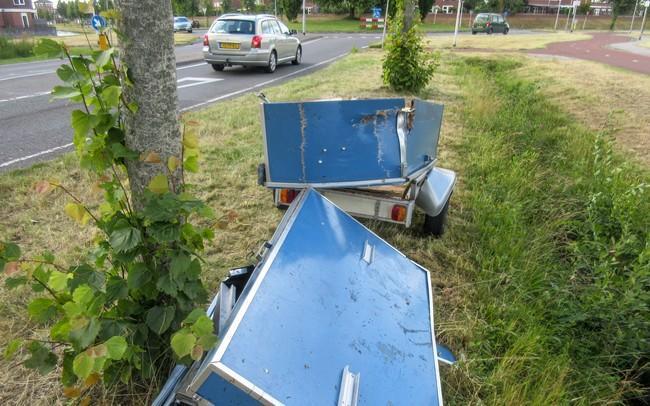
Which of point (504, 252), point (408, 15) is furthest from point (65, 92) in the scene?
point (408, 15)

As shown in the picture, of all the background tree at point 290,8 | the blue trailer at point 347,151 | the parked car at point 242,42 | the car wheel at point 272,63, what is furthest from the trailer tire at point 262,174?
the background tree at point 290,8

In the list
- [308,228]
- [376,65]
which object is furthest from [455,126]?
[376,65]

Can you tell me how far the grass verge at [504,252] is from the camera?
7.80ft

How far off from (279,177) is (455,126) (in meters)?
5.04

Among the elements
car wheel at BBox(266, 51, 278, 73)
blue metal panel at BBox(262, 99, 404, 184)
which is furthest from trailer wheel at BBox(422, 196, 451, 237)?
car wheel at BBox(266, 51, 278, 73)

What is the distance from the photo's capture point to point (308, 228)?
7.07 feet

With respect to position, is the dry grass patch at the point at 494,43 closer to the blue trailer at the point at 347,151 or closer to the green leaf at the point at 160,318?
the blue trailer at the point at 347,151

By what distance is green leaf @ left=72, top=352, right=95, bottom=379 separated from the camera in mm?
1290

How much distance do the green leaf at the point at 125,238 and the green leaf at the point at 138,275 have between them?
100 mm

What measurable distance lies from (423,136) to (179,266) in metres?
2.28

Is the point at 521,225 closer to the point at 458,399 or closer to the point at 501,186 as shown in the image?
the point at 501,186

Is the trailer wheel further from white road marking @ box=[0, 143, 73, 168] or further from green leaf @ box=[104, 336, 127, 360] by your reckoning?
white road marking @ box=[0, 143, 73, 168]

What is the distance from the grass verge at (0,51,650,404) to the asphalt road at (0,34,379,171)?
1090mm

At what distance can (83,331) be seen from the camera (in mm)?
1479
